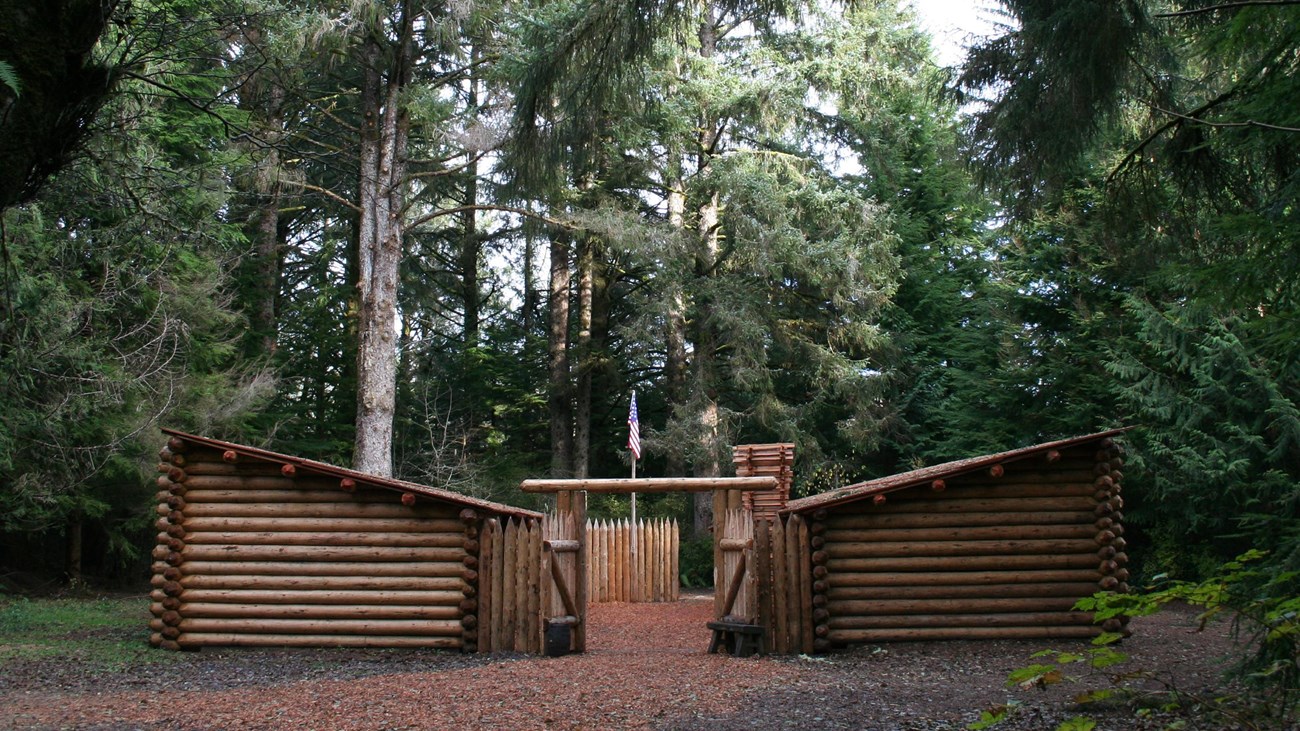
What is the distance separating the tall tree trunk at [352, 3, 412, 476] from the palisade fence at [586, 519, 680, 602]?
5004mm

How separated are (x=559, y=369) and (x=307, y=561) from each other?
14749 mm

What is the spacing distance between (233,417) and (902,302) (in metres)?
17.6

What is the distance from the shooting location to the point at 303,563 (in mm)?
11633

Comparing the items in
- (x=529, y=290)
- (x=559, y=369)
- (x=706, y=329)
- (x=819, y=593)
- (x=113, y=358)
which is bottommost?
(x=819, y=593)

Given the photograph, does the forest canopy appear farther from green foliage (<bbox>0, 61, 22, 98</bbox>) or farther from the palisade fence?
the palisade fence

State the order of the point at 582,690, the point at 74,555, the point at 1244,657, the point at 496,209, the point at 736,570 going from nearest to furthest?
the point at 1244,657
the point at 582,690
the point at 736,570
the point at 496,209
the point at 74,555

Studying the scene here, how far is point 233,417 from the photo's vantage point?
18500 mm

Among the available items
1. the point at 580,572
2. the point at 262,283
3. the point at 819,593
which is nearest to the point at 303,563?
the point at 580,572

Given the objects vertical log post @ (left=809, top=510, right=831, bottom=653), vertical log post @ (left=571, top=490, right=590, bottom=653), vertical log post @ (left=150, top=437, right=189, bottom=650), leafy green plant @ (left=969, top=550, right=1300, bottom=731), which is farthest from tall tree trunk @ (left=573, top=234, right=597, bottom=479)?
leafy green plant @ (left=969, top=550, right=1300, bottom=731)

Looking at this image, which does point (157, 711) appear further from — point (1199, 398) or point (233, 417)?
point (1199, 398)

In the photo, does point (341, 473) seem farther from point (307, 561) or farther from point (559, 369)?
point (559, 369)

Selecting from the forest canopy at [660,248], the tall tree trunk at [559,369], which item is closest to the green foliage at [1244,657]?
the forest canopy at [660,248]

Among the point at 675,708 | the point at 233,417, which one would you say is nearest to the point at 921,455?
the point at 233,417

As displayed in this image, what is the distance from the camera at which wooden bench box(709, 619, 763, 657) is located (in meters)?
11.3
